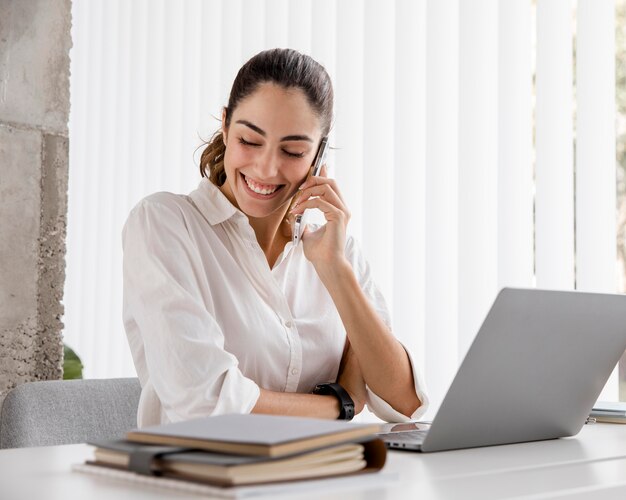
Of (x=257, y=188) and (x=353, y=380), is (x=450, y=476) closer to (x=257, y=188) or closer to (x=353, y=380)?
(x=353, y=380)

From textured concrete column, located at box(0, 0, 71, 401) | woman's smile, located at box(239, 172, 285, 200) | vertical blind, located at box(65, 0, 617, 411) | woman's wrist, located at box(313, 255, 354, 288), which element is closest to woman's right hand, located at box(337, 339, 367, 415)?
woman's wrist, located at box(313, 255, 354, 288)

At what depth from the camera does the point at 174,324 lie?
167cm

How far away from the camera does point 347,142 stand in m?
3.02

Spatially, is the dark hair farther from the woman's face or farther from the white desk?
the white desk

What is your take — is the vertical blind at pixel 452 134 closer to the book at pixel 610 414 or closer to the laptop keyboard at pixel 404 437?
the book at pixel 610 414

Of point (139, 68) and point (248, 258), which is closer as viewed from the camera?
point (248, 258)

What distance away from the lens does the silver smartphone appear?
2021 mm

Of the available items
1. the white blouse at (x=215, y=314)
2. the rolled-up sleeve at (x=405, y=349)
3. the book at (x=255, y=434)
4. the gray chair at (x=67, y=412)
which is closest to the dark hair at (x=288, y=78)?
the white blouse at (x=215, y=314)

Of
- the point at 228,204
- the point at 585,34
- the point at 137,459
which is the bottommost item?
the point at 137,459

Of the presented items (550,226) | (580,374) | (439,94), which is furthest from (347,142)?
(580,374)

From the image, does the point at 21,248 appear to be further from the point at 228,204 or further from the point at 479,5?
the point at 479,5

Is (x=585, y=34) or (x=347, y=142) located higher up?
(x=585, y=34)

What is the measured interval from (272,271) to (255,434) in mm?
1168

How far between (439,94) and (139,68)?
169 centimetres
